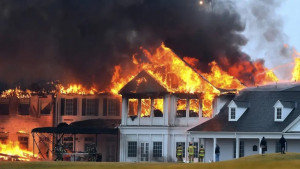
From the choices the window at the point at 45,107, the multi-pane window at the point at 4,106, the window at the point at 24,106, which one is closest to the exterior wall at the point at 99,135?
the window at the point at 45,107

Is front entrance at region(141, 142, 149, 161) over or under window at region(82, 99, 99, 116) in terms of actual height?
under

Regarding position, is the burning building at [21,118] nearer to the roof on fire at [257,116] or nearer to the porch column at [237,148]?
the roof on fire at [257,116]

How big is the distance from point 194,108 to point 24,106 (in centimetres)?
1653

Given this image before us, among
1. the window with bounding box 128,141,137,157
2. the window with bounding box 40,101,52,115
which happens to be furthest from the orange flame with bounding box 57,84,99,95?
the window with bounding box 128,141,137,157

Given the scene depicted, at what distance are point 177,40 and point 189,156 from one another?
1712cm

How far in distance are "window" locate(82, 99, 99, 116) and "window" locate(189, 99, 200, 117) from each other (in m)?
9.20

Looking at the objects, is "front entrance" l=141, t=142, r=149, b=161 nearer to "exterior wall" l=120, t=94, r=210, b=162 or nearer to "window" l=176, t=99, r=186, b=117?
"exterior wall" l=120, t=94, r=210, b=162

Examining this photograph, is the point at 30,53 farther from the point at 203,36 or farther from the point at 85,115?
the point at 203,36

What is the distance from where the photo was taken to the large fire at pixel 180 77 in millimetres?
90250

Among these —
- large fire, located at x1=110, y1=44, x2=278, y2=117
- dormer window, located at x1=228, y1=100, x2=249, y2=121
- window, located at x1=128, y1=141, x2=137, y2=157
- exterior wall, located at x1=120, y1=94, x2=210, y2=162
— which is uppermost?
large fire, located at x1=110, y1=44, x2=278, y2=117

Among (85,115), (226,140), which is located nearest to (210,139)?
(226,140)

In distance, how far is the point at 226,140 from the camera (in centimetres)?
8675

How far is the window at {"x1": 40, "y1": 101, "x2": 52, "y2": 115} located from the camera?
319ft

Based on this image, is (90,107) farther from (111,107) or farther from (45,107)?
(45,107)
